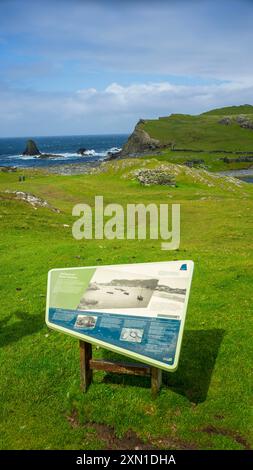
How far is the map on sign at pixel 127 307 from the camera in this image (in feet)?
30.6

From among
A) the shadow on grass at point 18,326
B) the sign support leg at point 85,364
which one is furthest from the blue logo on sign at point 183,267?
the shadow on grass at point 18,326

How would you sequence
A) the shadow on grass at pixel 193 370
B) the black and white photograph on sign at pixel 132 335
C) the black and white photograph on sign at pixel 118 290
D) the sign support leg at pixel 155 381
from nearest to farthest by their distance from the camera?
1. the black and white photograph on sign at pixel 132 335
2. the black and white photograph on sign at pixel 118 290
3. the sign support leg at pixel 155 381
4. the shadow on grass at pixel 193 370

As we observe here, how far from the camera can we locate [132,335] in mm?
9586

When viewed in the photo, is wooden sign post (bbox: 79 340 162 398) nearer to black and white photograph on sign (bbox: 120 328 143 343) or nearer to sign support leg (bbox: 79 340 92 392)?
sign support leg (bbox: 79 340 92 392)

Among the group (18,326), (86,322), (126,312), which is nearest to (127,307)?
(126,312)

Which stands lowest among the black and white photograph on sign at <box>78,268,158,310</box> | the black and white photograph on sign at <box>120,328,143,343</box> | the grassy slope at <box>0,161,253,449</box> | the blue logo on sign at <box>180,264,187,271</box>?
the grassy slope at <box>0,161,253,449</box>

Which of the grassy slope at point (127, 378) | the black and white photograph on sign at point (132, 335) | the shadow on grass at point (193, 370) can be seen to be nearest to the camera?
the black and white photograph on sign at point (132, 335)

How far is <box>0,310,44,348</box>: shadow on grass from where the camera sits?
14.3 meters

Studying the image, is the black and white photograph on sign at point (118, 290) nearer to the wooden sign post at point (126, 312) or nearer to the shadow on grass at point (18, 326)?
the wooden sign post at point (126, 312)

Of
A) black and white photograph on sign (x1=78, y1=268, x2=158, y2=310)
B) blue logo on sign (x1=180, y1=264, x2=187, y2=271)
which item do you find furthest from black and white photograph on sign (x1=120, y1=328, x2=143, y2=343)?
blue logo on sign (x1=180, y1=264, x2=187, y2=271)

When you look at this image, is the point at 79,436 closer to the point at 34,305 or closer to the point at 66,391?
the point at 66,391

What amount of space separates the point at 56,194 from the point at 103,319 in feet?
147

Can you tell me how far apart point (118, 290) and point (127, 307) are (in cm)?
78

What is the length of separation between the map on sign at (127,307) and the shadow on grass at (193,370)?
2692mm
